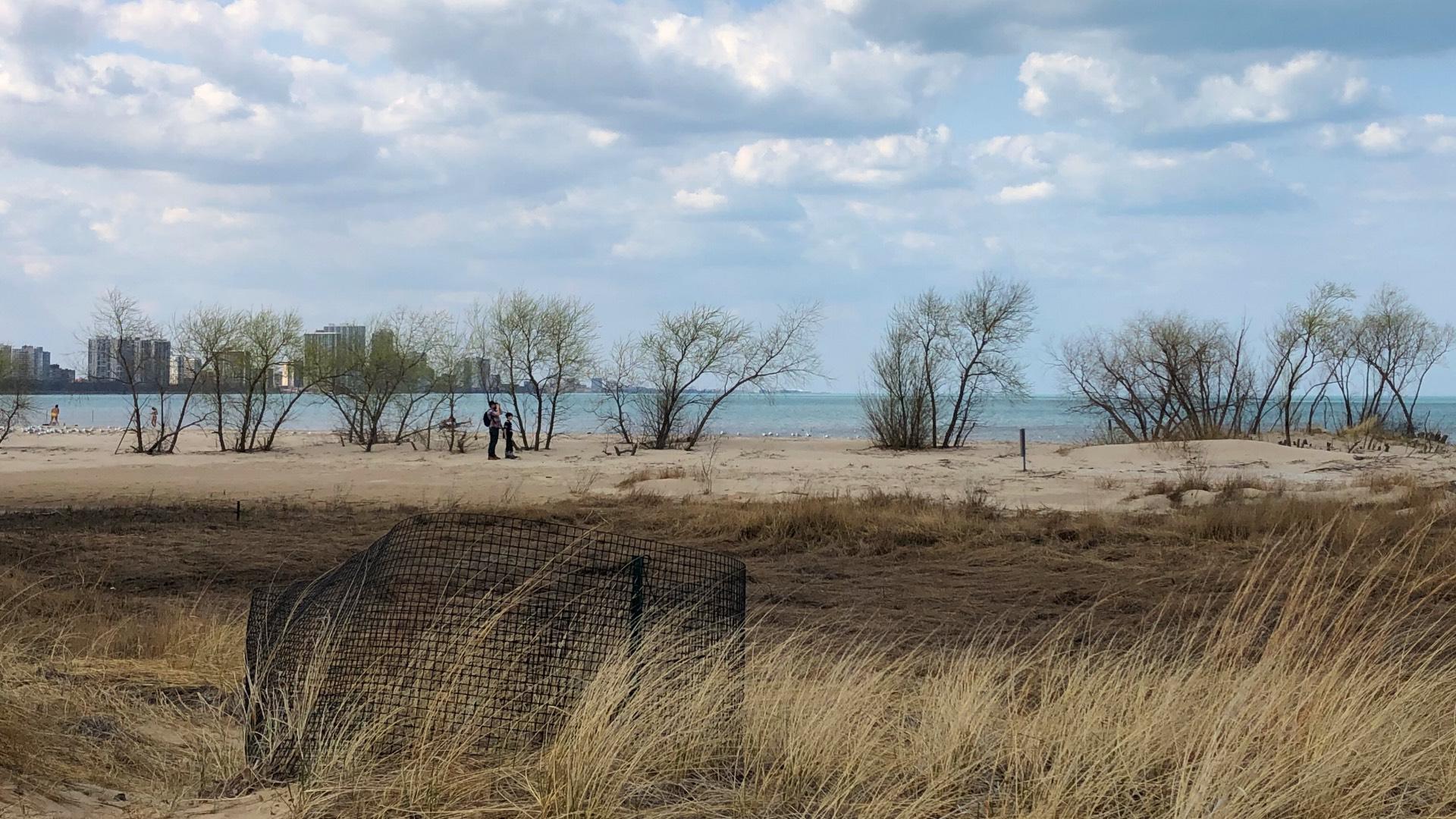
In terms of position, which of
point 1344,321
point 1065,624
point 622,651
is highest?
point 1344,321

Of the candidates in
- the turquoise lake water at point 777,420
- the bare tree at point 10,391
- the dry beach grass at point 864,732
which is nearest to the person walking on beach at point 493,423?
the turquoise lake water at point 777,420

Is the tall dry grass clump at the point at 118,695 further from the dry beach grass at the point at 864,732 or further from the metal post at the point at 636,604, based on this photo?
the metal post at the point at 636,604

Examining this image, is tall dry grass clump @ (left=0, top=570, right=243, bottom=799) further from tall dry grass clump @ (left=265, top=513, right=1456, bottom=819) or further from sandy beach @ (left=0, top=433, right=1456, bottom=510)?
sandy beach @ (left=0, top=433, right=1456, bottom=510)

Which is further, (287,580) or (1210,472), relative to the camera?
(1210,472)

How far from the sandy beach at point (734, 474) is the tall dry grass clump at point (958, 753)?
12.9 m

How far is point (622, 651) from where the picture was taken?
481 cm

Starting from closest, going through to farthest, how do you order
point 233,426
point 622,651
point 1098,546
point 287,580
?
point 622,651
point 287,580
point 1098,546
point 233,426

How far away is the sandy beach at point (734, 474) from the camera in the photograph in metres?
19.5

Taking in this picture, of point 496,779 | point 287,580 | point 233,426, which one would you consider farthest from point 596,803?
point 233,426

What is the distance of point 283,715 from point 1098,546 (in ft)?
34.4

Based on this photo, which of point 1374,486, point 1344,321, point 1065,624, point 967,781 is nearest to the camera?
point 967,781

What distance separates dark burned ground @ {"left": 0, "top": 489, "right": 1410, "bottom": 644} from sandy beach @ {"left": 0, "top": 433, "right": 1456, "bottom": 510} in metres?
2.99

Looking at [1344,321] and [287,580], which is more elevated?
[1344,321]

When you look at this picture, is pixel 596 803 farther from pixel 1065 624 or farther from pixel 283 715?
pixel 1065 624
